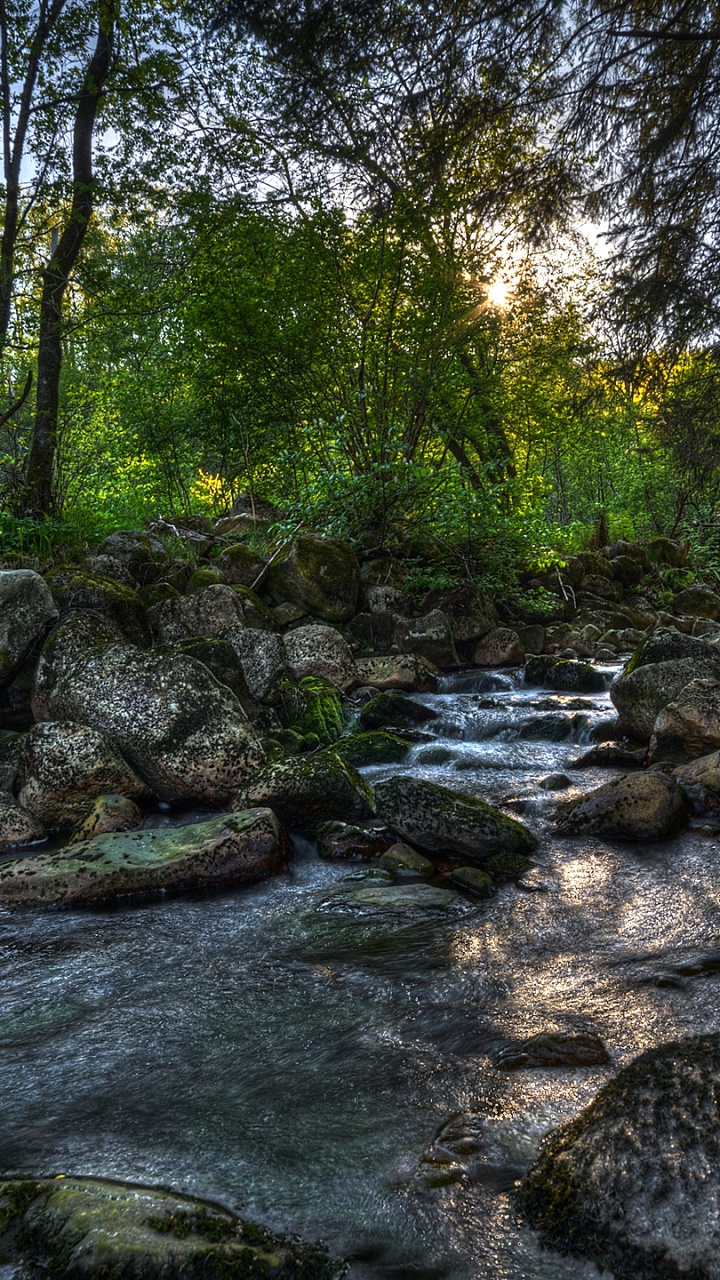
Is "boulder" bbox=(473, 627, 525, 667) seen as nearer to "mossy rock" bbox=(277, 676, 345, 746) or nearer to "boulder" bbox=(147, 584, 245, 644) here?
"mossy rock" bbox=(277, 676, 345, 746)

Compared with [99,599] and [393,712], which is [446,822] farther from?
[99,599]

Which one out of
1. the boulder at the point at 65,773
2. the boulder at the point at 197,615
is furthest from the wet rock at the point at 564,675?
the boulder at the point at 65,773

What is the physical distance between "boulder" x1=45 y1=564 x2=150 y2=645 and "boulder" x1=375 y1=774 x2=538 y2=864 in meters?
3.77

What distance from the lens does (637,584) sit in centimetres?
1468

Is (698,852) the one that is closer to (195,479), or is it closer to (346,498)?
(346,498)

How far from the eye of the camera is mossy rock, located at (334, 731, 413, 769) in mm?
6652

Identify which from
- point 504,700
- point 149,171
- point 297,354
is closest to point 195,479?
point 297,354

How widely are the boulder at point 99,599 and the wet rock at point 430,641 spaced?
158 inches

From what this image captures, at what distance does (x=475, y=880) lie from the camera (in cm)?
406

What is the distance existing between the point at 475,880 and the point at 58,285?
28.9 ft

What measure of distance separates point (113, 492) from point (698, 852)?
1310 centimetres

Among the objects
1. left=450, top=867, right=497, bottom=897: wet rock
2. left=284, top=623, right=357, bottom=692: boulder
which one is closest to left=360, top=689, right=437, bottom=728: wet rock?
left=284, top=623, right=357, bottom=692: boulder

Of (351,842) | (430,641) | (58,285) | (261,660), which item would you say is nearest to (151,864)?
(351,842)

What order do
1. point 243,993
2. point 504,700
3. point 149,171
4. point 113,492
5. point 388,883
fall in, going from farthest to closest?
point 113,492
point 149,171
point 504,700
point 388,883
point 243,993
